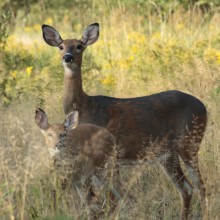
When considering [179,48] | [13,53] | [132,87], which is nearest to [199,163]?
[132,87]

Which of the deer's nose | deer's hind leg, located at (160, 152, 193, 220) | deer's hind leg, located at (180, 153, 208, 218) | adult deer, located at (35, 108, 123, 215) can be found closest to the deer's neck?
the deer's nose

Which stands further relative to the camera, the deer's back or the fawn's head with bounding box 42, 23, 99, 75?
the fawn's head with bounding box 42, 23, 99, 75

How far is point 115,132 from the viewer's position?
6.97 m

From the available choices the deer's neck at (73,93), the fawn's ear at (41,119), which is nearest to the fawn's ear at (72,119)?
the fawn's ear at (41,119)

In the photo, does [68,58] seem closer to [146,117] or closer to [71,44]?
[71,44]

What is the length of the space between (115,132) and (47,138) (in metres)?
0.78

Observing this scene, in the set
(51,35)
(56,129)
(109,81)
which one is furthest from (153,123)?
(109,81)

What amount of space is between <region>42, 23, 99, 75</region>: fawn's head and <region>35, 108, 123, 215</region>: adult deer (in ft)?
2.64

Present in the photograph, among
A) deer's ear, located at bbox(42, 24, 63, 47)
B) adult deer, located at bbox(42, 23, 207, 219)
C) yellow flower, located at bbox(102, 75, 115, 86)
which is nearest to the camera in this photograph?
adult deer, located at bbox(42, 23, 207, 219)

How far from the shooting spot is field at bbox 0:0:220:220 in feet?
19.5

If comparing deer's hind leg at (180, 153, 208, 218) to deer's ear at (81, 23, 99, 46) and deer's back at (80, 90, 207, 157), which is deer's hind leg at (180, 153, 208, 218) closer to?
deer's back at (80, 90, 207, 157)

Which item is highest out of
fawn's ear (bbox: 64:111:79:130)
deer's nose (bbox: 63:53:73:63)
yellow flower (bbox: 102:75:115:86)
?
deer's nose (bbox: 63:53:73:63)

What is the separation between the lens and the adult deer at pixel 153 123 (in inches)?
275

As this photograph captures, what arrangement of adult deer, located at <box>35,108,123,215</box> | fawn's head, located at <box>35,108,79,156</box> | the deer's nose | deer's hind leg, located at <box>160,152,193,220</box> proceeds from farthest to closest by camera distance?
the deer's nose, deer's hind leg, located at <box>160,152,193,220</box>, adult deer, located at <box>35,108,123,215</box>, fawn's head, located at <box>35,108,79,156</box>
